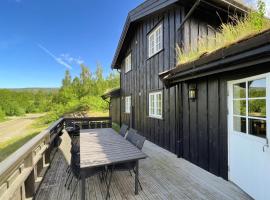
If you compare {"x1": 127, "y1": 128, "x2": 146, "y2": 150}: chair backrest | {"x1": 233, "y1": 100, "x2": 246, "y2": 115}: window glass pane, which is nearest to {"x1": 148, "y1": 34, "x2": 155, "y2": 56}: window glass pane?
{"x1": 127, "y1": 128, "x2": 146, "y2": 150}: chair backrest

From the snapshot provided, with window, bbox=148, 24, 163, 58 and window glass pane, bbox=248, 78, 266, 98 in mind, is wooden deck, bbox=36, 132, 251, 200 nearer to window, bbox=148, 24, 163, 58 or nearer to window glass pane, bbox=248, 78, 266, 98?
window glass pane, bbox=248, 78, 266, 98

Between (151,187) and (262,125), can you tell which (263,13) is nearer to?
(262,125)

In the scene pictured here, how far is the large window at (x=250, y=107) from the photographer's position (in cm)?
246

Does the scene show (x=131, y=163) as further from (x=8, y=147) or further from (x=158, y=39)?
(x=8, y=147)

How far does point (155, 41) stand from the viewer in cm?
634

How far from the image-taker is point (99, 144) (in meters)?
3.23

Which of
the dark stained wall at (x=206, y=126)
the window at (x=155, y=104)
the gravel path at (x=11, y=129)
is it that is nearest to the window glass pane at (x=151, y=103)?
the window at (x=155, y=104)

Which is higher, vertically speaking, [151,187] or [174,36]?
[174,36]

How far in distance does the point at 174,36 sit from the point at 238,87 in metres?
2.71

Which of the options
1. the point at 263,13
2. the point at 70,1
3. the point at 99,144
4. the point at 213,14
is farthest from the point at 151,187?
the point at 70,1

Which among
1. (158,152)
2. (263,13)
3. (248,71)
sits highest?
(263,13)

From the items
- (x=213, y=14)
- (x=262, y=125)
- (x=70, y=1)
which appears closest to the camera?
(x=262, y=125)

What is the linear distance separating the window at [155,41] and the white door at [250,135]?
3497 mm

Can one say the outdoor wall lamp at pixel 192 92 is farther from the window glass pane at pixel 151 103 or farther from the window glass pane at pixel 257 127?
the window glass pane at pixel 151 103
